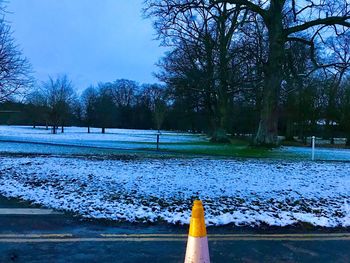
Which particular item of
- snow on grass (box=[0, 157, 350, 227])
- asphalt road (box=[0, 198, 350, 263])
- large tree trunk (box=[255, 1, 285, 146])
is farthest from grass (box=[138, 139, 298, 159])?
asphalt road (box=[0, 198, 350, 263])

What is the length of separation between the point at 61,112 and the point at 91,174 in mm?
56815

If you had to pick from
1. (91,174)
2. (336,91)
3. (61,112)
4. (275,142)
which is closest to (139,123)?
(61,112)

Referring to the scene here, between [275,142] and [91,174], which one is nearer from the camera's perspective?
[91,174]

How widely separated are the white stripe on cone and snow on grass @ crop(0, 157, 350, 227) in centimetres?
303

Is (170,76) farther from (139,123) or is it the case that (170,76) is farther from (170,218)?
(139,123)

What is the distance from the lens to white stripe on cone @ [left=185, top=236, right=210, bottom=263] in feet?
13.0

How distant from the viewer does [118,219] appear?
7164 millimetres

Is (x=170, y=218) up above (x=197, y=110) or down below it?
below

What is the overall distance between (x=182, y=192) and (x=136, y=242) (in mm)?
3293

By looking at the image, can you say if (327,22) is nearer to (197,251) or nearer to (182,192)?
(182,192)

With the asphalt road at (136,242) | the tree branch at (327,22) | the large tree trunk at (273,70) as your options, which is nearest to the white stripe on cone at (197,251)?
the asphalt road at (136,242)

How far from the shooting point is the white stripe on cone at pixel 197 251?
3969mm

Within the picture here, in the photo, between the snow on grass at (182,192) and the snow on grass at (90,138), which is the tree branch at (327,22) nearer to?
the snow on grass at (90,138)

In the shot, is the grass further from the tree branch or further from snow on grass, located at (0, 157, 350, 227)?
snow on grass, located at (0, 157, 350, 227)
